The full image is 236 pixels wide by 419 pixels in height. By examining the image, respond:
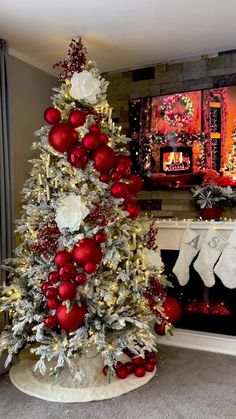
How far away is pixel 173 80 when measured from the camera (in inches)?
139

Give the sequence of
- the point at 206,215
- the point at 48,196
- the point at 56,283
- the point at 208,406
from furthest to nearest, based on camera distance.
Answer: the point at 206,215 < the point at 48,196 < the point at 56,283 < the point at 208,406

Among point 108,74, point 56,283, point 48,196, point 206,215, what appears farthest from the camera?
point 108,74

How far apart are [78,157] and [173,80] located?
152cm

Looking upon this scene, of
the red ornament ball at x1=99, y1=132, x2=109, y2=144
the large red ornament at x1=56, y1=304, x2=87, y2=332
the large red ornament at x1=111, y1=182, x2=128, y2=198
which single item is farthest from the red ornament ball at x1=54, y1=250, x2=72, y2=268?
the red ornament ball at x1=99, y1=132, x2=109, y2=144

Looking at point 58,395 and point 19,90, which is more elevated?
point 19,90

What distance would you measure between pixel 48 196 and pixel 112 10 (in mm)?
1241

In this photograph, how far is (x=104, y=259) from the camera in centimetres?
248

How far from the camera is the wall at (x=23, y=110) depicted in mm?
3295

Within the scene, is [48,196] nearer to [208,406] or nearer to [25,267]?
[25,267]

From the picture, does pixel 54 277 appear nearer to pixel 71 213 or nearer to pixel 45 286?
pixel 45 286

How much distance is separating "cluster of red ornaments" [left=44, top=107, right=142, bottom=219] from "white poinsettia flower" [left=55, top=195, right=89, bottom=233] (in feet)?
0.73

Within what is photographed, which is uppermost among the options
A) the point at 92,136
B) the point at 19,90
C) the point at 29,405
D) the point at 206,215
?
the point at 19,90

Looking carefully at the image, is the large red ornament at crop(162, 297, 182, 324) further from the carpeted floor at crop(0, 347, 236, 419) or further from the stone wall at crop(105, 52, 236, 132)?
the stone wall at crop(105, 52, 236, 132)

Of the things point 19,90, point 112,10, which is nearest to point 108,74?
point 19,90
